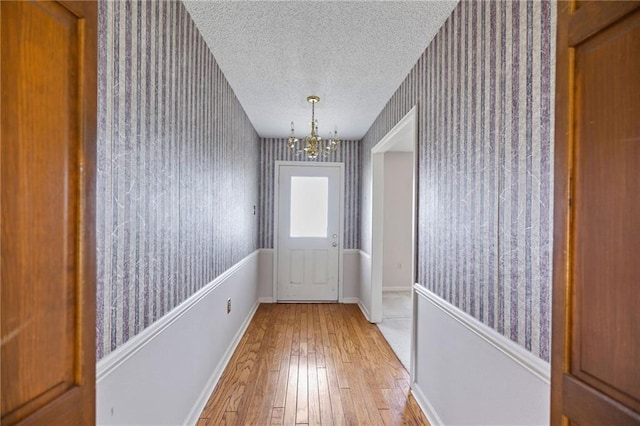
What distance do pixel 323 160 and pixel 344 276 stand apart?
5.86 feet

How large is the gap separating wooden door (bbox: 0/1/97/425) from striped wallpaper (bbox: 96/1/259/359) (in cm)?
31

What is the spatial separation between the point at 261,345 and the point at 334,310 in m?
1.50

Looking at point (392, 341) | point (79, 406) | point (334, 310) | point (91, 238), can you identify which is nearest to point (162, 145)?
point (91, 238)

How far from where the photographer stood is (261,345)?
10.8ft

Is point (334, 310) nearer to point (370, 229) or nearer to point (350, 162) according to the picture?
point (370, 229)

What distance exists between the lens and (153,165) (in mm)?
1502

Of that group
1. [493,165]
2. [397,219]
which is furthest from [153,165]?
[397,219]

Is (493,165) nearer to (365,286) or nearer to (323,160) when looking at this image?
(365,286)

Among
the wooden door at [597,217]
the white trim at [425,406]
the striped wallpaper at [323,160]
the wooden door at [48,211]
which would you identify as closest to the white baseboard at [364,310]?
the striped wallpaper at [323,160]

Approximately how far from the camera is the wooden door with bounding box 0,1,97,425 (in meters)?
0.63

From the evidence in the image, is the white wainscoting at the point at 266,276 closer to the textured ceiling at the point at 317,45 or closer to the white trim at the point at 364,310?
the white trim at the point at 364,310

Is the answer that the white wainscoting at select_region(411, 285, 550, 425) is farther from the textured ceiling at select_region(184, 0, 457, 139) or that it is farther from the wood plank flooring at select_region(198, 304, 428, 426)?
the textured ceiling at select_region(184, 0, 457, 139)

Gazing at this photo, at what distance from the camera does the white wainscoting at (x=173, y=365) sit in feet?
3.97

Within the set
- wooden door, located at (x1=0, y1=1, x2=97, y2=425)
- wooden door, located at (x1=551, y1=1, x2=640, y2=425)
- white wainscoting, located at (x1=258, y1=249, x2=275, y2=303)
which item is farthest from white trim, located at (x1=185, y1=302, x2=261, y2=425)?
wooden door, located at (x1=551, y1=1, x2=640, y2=425)
